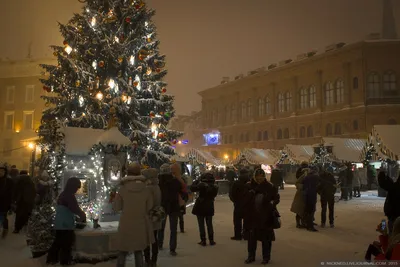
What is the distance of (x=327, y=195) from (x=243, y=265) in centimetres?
543

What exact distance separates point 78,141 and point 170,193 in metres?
2.90

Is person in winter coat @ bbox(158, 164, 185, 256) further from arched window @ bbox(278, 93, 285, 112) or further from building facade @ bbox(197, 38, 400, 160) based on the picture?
arched window @ bbox(278, 93, 285, 112)

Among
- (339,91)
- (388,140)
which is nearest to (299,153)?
(388,140)

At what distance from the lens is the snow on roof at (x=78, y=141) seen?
890 centimetres

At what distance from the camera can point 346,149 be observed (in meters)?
25.8

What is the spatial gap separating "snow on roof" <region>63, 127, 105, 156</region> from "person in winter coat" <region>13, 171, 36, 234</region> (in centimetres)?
198

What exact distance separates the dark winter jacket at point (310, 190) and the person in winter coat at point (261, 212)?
3964mm

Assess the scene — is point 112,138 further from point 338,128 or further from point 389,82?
point 389,82

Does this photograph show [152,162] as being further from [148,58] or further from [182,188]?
[182,188]

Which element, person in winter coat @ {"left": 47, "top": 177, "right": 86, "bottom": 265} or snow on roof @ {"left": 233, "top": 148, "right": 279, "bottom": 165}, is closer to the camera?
person in winter coat @ {"left": 47, "top": 177, "right": 86, "bottom": 265}

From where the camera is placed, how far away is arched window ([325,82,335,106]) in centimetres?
4913

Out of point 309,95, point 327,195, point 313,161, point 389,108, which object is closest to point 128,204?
point 327,195

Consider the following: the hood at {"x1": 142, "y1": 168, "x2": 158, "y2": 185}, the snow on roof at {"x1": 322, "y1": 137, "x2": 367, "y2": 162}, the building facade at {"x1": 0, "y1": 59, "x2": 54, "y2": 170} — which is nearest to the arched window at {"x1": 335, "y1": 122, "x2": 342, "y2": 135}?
the snow on roof at {"x1": 322, "y1": 137, "x2": 367, "y2": 162}

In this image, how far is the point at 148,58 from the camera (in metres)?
16.7
